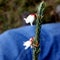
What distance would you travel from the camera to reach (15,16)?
2.01 metres

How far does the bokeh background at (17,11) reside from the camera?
6.49 ft

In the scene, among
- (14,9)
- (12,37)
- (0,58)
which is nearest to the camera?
(0,58)

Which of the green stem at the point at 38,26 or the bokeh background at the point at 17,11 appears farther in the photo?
the bokeh background at the point at 17,11

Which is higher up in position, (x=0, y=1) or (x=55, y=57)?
(x=0, y=1)

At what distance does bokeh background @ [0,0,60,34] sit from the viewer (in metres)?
1.98

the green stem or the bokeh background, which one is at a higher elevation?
the green stem

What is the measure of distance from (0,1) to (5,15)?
146mm

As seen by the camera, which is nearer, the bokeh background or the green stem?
the green stem

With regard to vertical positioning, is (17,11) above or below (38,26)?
below

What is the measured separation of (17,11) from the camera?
2047 mm

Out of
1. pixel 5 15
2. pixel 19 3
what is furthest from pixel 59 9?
pixel 5 15

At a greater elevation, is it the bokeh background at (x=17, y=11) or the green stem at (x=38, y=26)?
the green stem at (x=38, y=26)

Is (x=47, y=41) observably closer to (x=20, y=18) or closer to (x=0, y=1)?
(x=20, y=18)

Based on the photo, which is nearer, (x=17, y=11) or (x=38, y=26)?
(x=38, y=26)
